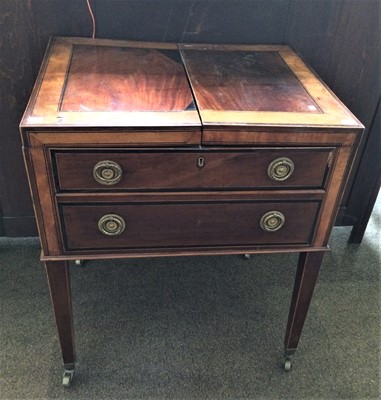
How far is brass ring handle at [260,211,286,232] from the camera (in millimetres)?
939

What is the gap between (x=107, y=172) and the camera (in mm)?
837

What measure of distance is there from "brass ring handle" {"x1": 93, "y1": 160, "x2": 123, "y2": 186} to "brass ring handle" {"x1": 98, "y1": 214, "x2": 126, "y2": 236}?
0.08 metres

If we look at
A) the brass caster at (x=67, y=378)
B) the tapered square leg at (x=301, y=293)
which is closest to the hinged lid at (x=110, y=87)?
the tapered square leg at (x=301, y=293)

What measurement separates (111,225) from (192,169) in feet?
0.67

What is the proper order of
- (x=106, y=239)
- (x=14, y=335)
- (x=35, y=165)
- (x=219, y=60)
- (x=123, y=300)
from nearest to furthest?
(x=35, y=165) < (x=106, y=239) < (x=219, y=60) < (x=14, y=335) < (x=123, y=300)

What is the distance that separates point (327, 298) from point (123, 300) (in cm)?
66

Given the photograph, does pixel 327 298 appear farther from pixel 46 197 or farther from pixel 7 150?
pixel 7 150

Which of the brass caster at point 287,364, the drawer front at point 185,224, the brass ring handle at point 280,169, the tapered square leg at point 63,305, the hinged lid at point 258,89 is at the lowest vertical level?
the brass caster at point 287,364

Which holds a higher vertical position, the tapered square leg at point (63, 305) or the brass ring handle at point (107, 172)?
the brass ring handle at point (107, 172)

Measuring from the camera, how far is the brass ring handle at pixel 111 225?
2.96 feet

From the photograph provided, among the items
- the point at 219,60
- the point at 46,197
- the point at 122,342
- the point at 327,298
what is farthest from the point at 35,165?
the point at 327,298

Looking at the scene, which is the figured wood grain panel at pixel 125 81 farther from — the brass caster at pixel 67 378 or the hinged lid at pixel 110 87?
the brass caster at pixel 67 378

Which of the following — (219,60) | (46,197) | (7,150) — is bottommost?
(7,150)

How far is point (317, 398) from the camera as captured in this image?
3.81 ft
